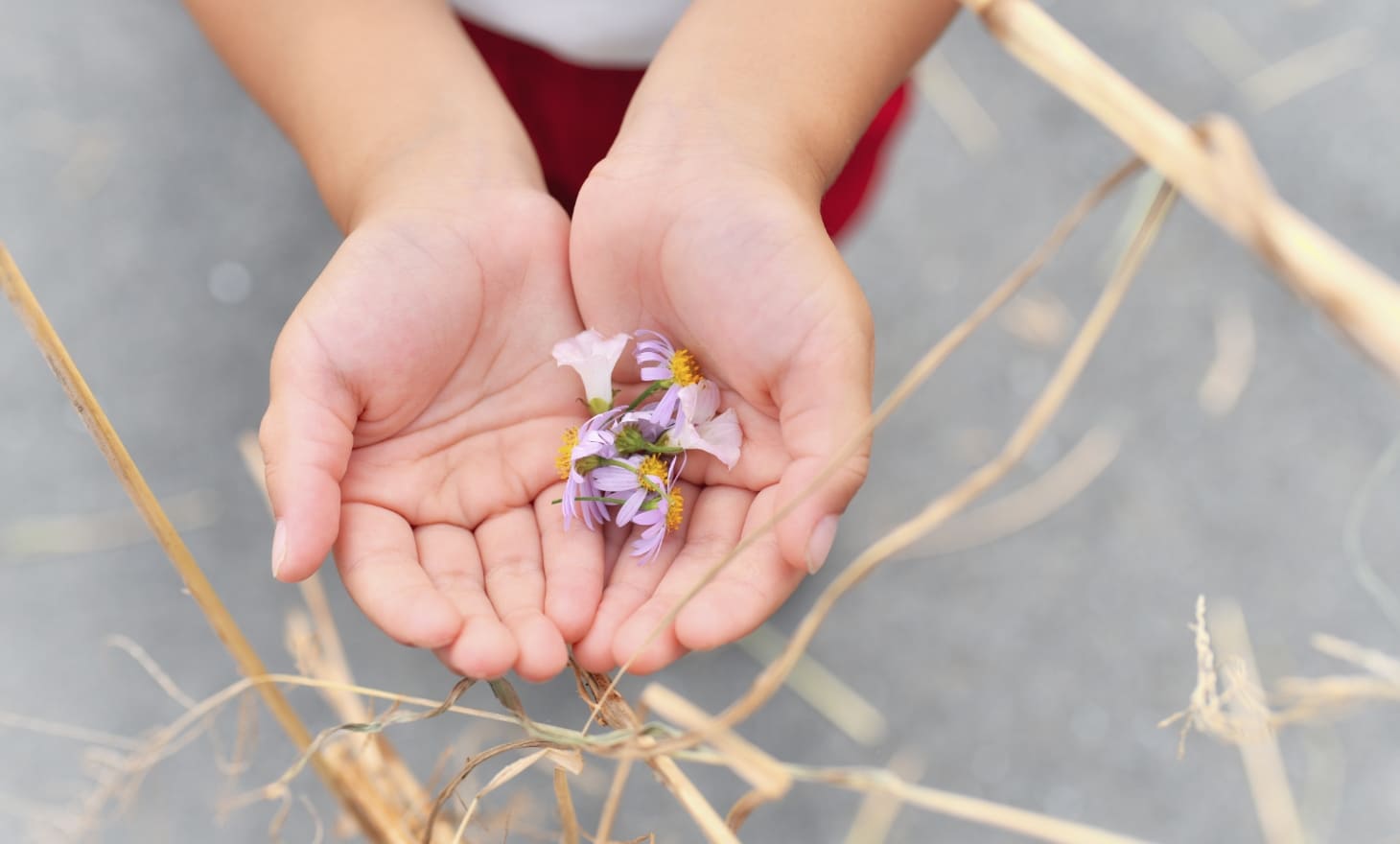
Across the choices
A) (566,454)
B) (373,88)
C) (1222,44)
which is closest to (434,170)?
(373,88)

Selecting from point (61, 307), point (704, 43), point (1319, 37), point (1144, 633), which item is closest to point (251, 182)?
point (61, 307)

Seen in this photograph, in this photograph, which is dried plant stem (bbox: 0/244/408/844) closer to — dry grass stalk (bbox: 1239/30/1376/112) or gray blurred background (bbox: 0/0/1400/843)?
gray blurred background (bbox: 0/0/1400/843)

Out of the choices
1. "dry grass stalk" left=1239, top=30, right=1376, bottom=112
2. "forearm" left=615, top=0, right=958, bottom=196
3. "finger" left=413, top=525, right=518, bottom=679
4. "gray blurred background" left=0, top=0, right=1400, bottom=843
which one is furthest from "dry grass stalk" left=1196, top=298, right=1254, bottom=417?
"finger" left=413, top=525, right=518, bottom=679

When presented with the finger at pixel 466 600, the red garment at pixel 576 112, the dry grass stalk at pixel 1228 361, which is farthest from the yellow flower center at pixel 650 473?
the dry grass stalk at pixel 1228 361

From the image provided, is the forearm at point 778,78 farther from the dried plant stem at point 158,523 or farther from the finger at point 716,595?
the dried plant stem at point 158,523

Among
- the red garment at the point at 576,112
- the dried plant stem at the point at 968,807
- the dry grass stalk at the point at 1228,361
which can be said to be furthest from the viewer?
the dry grass stalk at the point at 1228,361

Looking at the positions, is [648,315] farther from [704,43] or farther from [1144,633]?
[1144,633]
